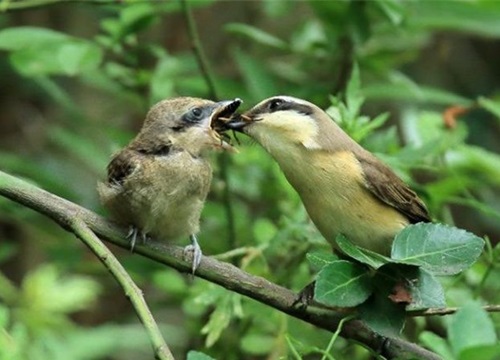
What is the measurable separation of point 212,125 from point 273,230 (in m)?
0.72

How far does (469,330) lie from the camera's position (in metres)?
1.63

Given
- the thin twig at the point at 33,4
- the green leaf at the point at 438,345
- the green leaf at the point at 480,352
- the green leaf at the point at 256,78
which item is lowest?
the green leaf at the point at 256,78

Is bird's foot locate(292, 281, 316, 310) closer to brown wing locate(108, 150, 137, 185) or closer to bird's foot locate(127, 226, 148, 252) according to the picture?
bird's foot locate(127, 226, 148, 252)

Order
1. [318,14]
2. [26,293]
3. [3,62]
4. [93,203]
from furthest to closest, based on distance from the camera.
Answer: [3,62] < [93,203] < [318,14] < [26,293]

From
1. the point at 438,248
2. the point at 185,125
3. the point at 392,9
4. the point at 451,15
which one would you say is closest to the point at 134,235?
the point at 185,125

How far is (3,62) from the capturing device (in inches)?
202

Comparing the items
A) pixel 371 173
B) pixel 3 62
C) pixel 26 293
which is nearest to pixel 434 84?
pixel 3 62

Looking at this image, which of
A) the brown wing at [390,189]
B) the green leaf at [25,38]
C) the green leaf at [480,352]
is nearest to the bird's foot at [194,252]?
the brown wing at [390,189]

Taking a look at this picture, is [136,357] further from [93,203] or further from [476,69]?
[476,69]

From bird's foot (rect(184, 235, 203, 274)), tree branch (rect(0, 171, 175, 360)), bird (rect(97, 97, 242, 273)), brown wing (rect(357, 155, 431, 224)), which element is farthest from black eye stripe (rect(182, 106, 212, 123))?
tree branch (rect(0, 171, 175, 360))

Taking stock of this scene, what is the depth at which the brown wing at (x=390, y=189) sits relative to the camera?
289 centimetres

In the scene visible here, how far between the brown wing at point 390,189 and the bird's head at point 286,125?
0.13 meters

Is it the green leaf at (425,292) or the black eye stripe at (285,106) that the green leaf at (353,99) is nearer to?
the black eye stripe at (285,106)

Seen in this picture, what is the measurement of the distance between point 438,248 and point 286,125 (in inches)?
32.2
